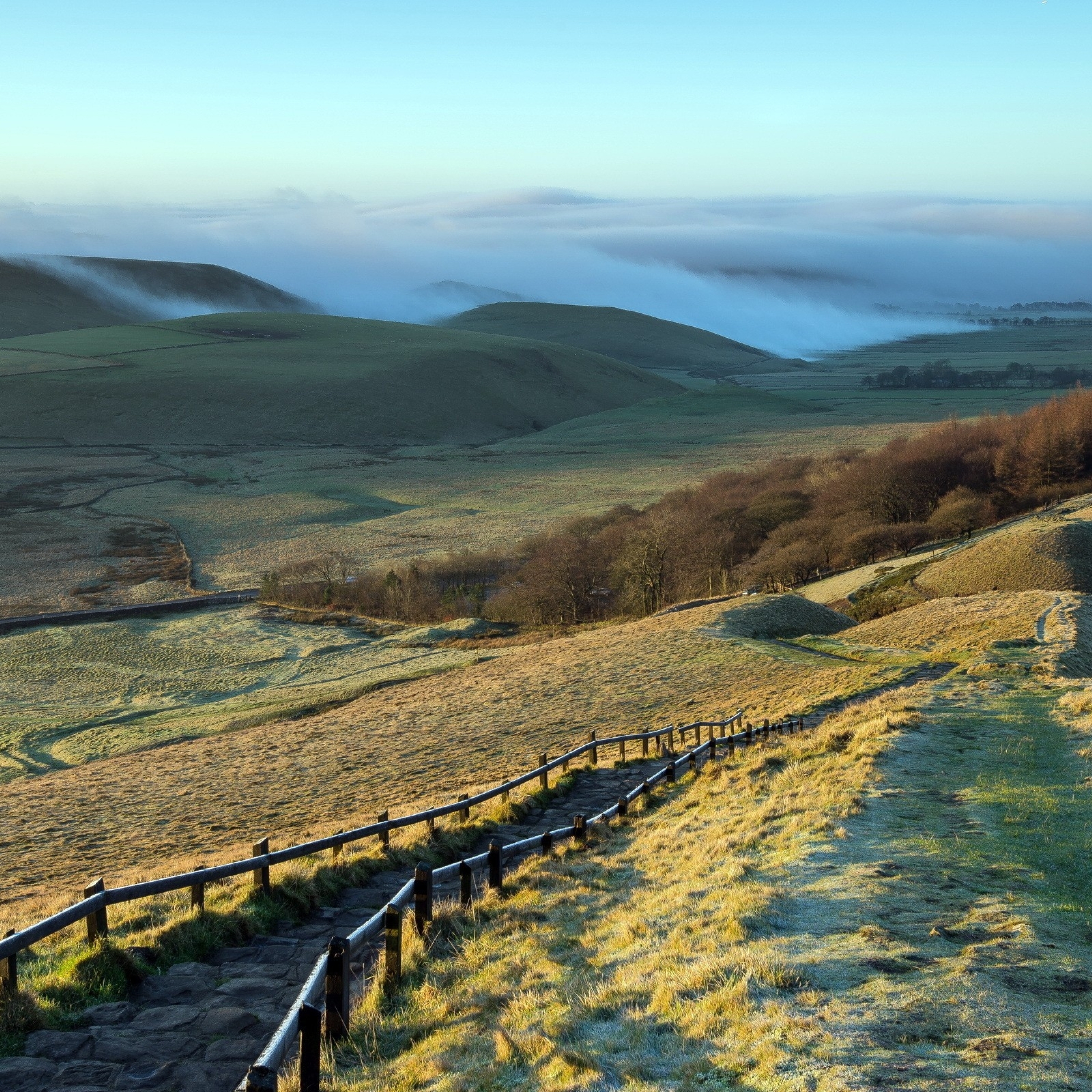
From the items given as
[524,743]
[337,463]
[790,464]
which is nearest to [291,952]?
[524,743]

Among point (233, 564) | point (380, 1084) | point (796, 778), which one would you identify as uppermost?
point (380, 1084)

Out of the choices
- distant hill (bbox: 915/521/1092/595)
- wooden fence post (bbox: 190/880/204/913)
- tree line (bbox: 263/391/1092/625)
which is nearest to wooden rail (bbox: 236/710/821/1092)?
wooden fence post (bbox: 190/880/204/913)

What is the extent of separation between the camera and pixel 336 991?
951cm

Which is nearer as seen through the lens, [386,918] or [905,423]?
[386,918]

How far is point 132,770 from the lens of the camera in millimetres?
32781

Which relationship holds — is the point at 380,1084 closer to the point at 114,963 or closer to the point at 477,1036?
the point at 477,1036

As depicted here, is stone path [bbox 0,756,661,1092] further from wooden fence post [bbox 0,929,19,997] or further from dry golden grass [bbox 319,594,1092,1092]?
dry golden grass [bbox 319,594,1092,1092]

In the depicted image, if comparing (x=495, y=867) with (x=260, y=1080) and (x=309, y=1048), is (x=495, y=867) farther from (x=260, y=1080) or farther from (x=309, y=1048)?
(x=260, y=1080)

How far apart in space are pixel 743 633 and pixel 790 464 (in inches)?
2401

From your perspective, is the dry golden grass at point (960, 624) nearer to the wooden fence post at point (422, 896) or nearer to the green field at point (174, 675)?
the green field at point (174, 675)

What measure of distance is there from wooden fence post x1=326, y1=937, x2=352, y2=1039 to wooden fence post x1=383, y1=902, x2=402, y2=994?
1033mm

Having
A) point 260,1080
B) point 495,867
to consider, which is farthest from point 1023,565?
point 260,1080

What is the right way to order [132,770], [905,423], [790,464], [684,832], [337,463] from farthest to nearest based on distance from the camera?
[905,423]
[337,463]
[790,464]
[132,770]
[684,832]

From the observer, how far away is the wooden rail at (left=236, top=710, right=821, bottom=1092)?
8.18m
